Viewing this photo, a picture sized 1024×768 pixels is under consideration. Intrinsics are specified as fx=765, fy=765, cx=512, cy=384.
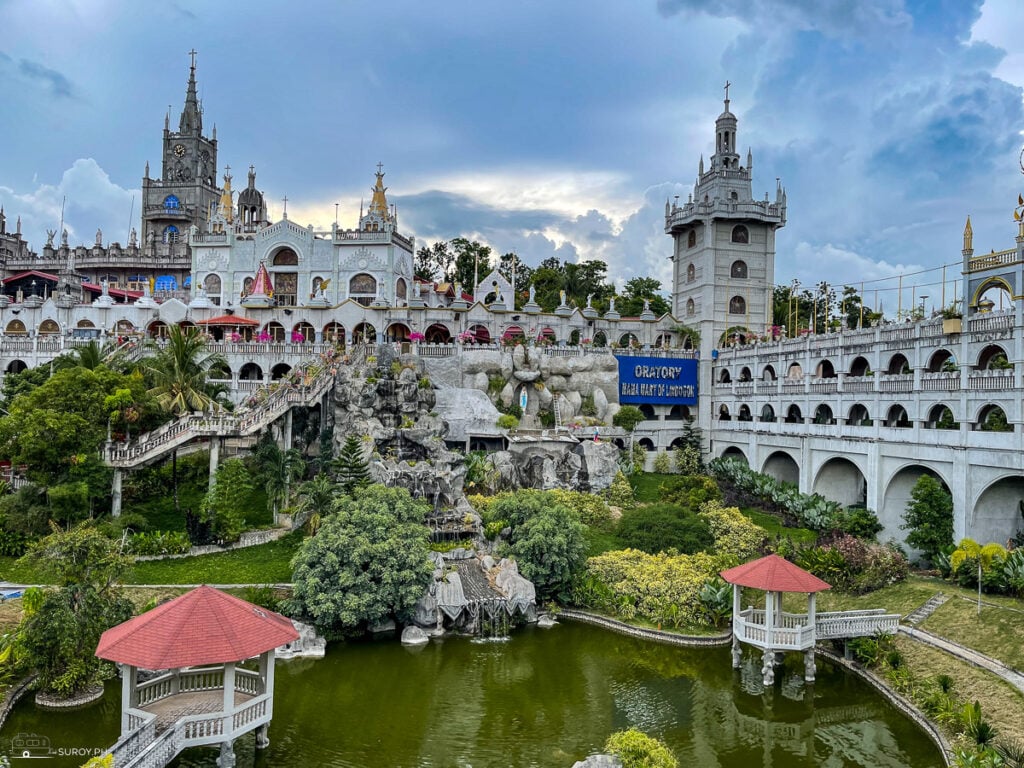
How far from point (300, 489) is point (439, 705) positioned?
35.3 ft

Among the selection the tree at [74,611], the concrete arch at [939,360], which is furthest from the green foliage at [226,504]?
the concrete arch at [939,360]

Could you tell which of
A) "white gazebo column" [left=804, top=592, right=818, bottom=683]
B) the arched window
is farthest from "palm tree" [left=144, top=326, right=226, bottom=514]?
"white gazebo column" [left=804, top=592, right=818, bottom=683]

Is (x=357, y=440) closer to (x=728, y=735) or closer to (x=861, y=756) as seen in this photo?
(x=728, y=735)

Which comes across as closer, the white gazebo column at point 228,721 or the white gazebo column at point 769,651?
the white gazebo column at point 228,721

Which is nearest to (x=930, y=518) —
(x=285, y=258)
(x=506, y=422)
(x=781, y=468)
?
(x=781, y=468)

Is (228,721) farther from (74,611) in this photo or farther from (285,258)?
(285,258)

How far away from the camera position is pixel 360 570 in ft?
75.5

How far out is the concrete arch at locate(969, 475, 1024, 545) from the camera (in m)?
28.5

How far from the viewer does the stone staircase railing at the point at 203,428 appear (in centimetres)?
2733

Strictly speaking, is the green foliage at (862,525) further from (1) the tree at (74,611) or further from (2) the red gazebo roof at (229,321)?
(2) the red gazebo roof at (229,321)

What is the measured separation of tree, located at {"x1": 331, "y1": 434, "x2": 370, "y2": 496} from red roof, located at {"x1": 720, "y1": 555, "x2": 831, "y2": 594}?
1359 centimetres

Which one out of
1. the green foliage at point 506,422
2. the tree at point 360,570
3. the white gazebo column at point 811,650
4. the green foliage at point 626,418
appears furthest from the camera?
the green foliage at point 626,418

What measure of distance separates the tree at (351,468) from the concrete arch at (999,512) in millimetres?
22650

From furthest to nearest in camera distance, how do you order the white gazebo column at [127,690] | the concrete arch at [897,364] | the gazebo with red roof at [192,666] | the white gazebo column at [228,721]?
the concrete arch at [897,364], the white gazebo column at [228,721], the white gazebo column at [127,690], the gazebo with red roof at [192,666]
